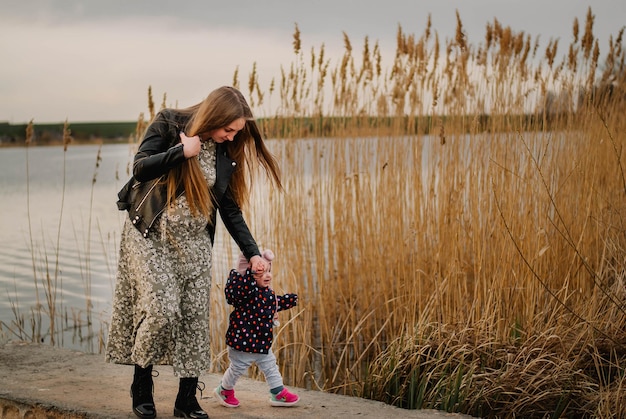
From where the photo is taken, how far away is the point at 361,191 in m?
4.46

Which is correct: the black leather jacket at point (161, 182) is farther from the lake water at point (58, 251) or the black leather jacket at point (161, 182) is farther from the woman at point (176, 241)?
the lake water at point (58, 251)

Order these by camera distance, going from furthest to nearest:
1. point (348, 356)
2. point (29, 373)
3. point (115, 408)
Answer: point (348, 356), point (29, 373), point (115, 408)

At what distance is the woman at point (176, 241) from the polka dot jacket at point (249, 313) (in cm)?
8

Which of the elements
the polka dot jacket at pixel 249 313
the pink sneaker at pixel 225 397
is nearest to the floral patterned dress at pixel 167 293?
the polka dot jacket at pixel 249 313

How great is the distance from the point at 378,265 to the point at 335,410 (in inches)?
61.4

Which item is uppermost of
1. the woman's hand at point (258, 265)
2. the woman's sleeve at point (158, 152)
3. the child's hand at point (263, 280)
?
the woman's sleeve at point (158, 152)

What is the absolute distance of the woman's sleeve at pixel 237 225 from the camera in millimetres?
2688

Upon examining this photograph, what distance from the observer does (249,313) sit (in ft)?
8.81

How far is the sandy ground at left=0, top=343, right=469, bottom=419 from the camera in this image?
9.28ft

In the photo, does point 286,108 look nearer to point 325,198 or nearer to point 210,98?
point 325,198

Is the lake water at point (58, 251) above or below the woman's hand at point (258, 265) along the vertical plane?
below

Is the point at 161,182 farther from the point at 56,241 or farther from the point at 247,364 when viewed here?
the point at 56,241

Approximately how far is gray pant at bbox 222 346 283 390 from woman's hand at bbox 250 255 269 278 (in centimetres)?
30

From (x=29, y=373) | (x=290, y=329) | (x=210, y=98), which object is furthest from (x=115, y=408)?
(x=290, y=329)
